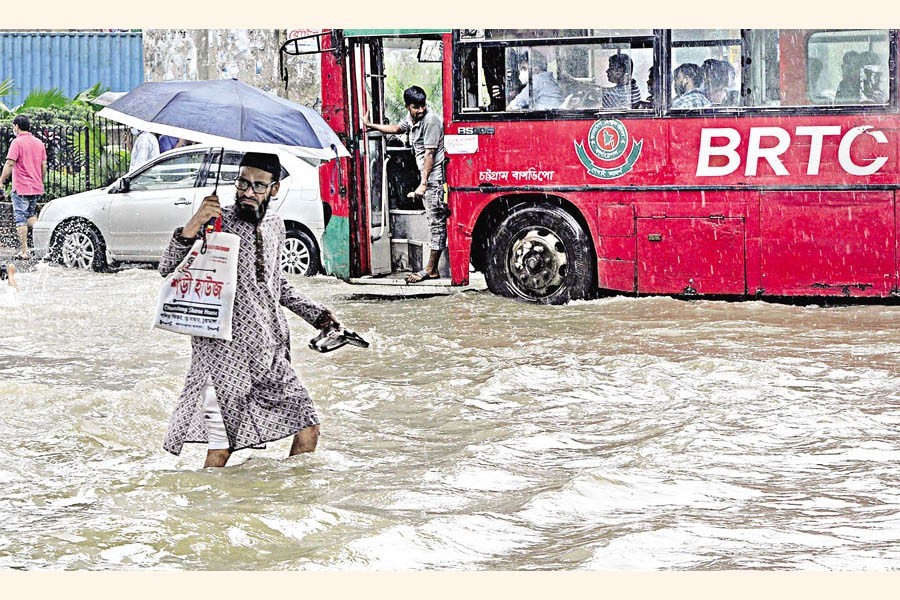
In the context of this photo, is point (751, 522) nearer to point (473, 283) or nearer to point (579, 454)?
point (579, 454)

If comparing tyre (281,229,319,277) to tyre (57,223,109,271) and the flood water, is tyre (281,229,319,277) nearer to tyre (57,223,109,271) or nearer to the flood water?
the flood water

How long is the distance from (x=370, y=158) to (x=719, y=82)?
327 centimetres

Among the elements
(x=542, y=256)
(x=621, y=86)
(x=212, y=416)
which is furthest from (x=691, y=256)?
(x=212, y=416)

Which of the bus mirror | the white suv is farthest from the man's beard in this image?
the bus mirror

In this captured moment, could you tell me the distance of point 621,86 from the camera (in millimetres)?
11578

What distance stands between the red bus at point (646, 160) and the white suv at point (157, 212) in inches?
32.2

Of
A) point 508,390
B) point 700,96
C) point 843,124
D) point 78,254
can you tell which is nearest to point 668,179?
point 700,96

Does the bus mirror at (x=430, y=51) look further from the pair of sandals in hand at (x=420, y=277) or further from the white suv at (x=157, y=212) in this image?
the pair of sandals in hand at (x=420, y=277)

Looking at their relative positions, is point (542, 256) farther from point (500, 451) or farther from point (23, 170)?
point (23, 170)

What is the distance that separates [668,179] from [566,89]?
119cm

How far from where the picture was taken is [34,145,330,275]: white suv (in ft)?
43.9

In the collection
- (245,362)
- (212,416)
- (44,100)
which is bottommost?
(212,416)

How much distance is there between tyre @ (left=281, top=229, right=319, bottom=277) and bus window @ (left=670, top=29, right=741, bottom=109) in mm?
3962

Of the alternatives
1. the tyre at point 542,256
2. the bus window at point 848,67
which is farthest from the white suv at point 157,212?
the bus window at point 848,67
